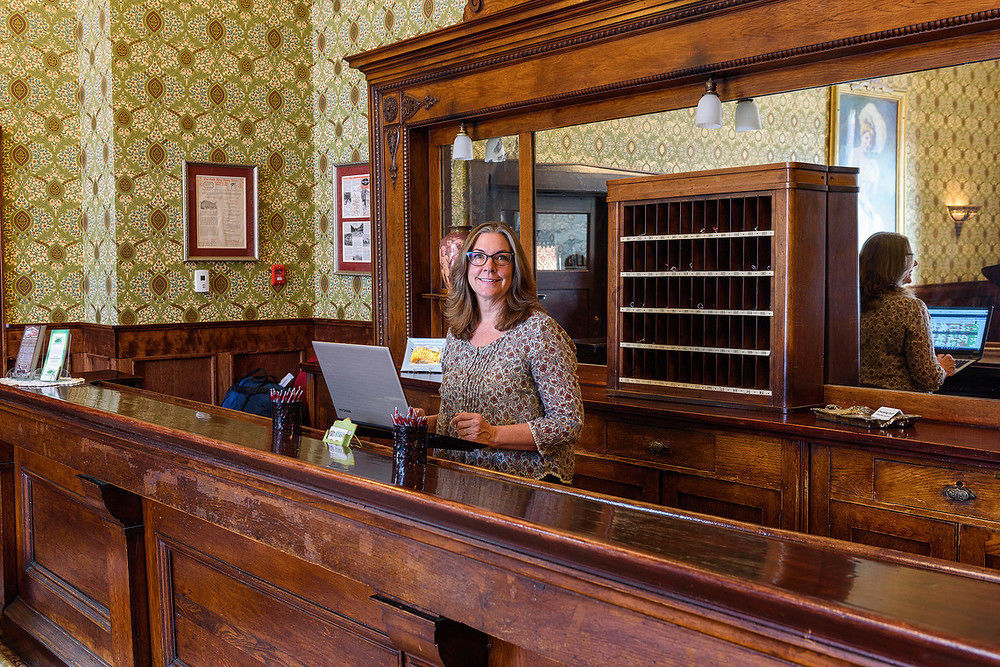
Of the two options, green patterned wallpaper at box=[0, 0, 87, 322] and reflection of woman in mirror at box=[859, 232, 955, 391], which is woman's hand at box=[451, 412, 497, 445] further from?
green patterned wallpaper at box=[0, 0, 87, 322]

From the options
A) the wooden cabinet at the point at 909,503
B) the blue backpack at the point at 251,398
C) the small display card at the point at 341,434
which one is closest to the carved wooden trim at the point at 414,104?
the blue backpack at the point at 251,398

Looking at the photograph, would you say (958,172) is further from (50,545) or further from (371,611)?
(50,545)

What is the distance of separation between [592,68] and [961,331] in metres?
1.82

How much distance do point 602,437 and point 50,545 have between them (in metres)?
2.12

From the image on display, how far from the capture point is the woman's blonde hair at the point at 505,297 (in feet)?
8.45

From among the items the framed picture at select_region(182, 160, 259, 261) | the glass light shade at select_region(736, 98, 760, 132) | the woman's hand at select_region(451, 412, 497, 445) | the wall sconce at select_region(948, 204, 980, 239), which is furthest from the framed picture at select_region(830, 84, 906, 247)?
the framed picture at select_region(182, 160, 259, 261)

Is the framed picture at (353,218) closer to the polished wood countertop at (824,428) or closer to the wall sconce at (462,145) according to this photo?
the wall sconce at (462,145)

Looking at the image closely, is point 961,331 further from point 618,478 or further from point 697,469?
point 618,478

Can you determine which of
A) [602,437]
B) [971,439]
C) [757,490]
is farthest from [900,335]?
[602,437]

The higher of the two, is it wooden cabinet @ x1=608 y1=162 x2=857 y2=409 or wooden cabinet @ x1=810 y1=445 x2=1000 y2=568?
wooden cabinet @ x1=608 y1=162 x2=857 y2=409

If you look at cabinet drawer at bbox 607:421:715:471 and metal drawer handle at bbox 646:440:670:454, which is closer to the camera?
cabinet drawer at bbox 607:421:715:471

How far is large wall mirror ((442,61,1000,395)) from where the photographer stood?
2.86 meters

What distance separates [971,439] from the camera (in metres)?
2.65

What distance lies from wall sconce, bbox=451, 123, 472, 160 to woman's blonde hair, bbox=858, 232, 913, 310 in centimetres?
207
